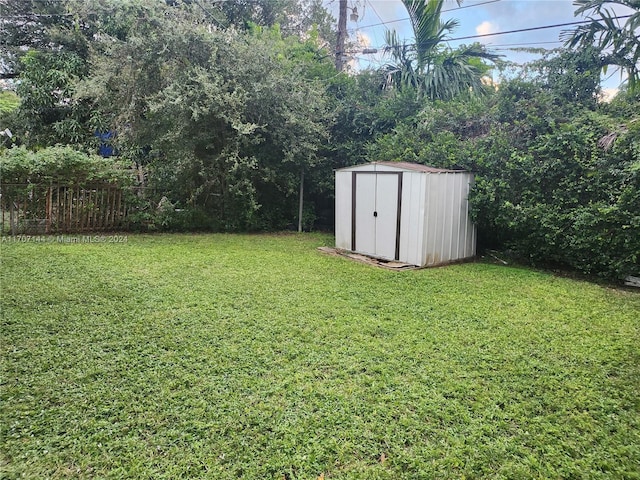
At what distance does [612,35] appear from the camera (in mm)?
5934

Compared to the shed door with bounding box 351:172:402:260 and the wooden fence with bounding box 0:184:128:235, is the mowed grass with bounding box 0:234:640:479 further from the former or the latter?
the wooden fence with bounding box 0:184:128:235

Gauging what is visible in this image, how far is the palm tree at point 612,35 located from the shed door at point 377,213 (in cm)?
364

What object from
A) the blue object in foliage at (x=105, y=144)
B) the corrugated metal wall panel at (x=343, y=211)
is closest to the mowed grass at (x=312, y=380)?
the corrugated metal wall panel at (x=343, y=211)

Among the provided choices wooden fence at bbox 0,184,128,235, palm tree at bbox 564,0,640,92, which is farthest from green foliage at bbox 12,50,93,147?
palm tree at bbox 564,0,640,92

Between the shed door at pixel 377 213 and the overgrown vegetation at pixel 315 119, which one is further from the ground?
the overgrown vegetation at pixel 315 119

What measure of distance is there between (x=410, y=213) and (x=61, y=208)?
252 inches

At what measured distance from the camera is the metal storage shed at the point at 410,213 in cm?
573

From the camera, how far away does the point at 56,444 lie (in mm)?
1880

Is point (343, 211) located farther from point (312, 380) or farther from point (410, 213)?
point (312, 380)

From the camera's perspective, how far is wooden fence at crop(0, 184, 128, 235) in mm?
7105

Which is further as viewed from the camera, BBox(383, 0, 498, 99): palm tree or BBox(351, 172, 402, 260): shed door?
BBox(383, 0, 498, 99): palm tree

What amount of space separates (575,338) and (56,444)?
Result: 363 centimetres

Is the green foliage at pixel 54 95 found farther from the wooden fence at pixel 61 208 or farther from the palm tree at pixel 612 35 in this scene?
the palm tree at pixel 612 35

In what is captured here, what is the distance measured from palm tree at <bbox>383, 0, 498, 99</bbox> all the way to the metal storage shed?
152 inches
